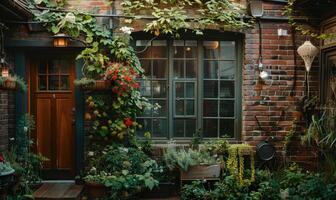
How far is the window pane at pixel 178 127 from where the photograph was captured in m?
6.66

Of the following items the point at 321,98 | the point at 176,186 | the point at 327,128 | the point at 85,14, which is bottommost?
the point at 176,186

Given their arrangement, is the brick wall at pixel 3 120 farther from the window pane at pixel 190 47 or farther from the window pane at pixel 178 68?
the window pane at pixel 190 47

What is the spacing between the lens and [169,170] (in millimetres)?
6297

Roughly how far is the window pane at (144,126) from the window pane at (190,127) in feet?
2.03

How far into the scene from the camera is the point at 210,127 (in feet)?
22.0

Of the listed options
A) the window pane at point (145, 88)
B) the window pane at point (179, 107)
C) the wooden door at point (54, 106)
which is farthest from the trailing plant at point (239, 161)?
the wooden door at point (54, 106)

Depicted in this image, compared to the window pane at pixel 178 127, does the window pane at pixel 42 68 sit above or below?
above

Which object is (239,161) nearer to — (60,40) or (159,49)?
(159,49)

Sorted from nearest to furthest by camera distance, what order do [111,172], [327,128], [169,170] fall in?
1. [327,128]
2. [111,172]
3. [169,170]

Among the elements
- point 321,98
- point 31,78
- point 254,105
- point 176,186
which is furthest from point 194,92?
point 31,78

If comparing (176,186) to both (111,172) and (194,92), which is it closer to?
(111,172)

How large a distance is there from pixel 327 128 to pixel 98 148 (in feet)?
11.2

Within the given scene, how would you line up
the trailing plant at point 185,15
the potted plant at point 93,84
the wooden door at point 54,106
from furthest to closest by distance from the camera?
the wooden door at point 54,106
the trailing plant at point 185,15
the potted plant at point 93,84

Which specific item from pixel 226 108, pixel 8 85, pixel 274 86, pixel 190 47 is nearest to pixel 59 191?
pixel 8 85
